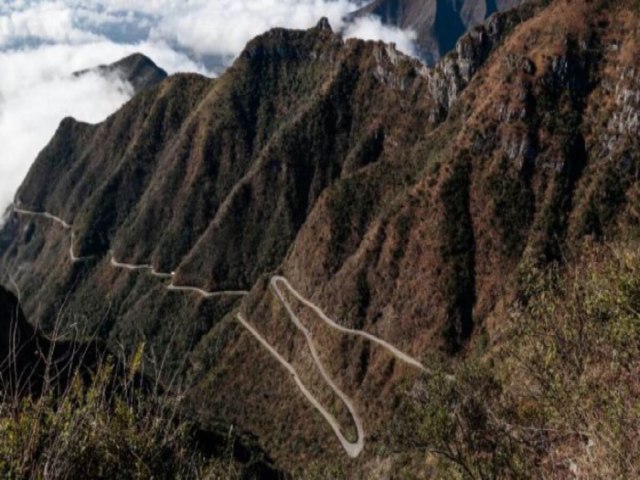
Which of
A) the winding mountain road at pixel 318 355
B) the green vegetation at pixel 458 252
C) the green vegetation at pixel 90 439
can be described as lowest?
the winding mountain road at pixel 318 355

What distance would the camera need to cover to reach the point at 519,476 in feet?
71.9

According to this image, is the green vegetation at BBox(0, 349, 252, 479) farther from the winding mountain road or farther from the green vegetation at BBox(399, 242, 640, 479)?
the winding mountain road

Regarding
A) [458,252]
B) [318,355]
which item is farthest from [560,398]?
[318,355]

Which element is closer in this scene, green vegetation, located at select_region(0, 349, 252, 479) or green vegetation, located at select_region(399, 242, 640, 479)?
green vegetation, located at select_region(0, 349, 252, 479)

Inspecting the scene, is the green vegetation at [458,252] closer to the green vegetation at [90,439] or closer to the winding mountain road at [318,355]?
the winding mountain road at [318,355]

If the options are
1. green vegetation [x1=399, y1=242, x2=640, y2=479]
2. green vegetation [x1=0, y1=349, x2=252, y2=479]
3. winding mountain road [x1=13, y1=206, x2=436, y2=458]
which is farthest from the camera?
winding mountain road [x1=13, y1=206, x2=436, y2=458]

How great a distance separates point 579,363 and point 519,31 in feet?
464

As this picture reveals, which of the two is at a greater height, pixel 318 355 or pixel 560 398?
pixel 560 398

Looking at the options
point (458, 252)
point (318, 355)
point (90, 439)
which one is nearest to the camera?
point (90, 439)

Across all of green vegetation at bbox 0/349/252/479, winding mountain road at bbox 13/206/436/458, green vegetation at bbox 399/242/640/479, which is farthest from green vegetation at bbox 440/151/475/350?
green vegetation at bbox 0/349/252/479

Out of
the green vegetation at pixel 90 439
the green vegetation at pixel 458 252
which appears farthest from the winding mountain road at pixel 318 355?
the green vegetation at pixel 90 439

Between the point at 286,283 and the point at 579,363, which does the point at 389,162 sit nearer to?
the point at 286,283

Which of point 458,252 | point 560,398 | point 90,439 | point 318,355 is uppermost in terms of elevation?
point 90,439

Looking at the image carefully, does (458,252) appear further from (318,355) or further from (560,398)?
(560,398)
